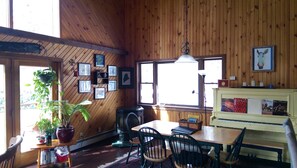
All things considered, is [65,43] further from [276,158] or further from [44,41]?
[276,158]

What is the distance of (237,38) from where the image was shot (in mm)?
4754

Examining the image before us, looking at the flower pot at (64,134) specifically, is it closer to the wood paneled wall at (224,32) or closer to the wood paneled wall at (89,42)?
→ the wood paneled wall at (89,42)

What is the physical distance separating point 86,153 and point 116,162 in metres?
0.92

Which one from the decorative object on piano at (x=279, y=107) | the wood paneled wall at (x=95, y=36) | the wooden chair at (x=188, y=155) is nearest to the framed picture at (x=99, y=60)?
the wood paneled wall at (x=95, y=36)

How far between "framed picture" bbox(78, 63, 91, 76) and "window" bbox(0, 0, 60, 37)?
0.87 metres

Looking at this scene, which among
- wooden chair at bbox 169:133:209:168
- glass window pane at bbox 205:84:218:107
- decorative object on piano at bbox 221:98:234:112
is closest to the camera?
wooden chair at bbox 169:133:209:168

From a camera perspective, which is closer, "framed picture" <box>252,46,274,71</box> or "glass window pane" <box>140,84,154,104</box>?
"framed picture" <box>252,46,274,71</box>

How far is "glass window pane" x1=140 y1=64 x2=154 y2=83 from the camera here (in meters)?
6.12

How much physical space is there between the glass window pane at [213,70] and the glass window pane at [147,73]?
5.26ft

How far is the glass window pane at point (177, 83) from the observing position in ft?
17.9

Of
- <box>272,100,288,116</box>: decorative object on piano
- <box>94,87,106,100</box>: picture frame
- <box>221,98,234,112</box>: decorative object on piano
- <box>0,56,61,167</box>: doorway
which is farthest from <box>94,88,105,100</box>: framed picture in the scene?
<box>272,100,288,116</box>: decorative object on piano

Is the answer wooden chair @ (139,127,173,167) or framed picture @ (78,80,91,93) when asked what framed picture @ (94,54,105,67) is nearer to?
framed picture @ (78,80,91,93)

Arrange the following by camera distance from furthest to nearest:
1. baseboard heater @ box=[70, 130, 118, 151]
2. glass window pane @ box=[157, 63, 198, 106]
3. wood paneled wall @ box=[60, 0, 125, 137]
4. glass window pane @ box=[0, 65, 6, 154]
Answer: glass window pane @ box=[157, 63, 198, 106] < baseboard heater @ box=[70, 130, 118, 151] < wood paneled wall @ box=[60, 0, 125, 137] < glass window pane @ box=[0, 65, 6, 154]

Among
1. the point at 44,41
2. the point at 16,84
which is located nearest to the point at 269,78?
the point at 44,41
